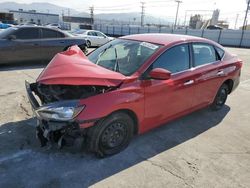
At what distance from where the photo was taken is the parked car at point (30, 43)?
330 inches

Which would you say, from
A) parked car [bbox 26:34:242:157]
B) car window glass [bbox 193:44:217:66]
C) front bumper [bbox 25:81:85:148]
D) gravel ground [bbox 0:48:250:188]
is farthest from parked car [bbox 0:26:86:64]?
car window glass [bbox 193:44:217:66]

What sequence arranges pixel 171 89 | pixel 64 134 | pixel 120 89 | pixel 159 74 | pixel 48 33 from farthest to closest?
pixel 48 33 → pixel 171 89 → pixel 159 74 → pixel 120 89 → pixel 64 134

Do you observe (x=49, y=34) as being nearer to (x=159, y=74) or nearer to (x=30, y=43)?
(x=30, y=43)

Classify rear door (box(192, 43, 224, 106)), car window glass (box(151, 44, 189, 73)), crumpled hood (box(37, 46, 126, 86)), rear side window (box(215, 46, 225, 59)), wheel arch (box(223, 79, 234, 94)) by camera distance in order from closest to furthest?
crumpled hood (box(37, 46, 126, 86)) → car window glass (box(151, 44, 189, 73)) → rear door (box(192, 43, 224, 106)) → rear side window (box(215, 46, 225, 59)) → wheel arch (box(223, 79, 234, 94))

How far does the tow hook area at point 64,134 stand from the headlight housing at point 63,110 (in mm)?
80

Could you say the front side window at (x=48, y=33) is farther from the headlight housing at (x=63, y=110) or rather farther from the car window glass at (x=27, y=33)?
the headlight housing at (x=63, y=110)

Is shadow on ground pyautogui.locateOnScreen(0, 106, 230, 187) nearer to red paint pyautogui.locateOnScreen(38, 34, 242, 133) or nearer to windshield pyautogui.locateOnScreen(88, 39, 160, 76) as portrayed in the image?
red paint pyautogui.locateOnScreen(38, 34, 242, 133)

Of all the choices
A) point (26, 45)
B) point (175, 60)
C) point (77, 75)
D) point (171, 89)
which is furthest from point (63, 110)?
point (26, 45)

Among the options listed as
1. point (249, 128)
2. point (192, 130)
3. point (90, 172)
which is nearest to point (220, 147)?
point (192, 130)

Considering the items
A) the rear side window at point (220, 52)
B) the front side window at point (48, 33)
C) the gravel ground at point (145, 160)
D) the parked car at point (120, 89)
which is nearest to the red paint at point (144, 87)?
the parked car at point (120, 89)

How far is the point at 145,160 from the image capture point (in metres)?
3.43

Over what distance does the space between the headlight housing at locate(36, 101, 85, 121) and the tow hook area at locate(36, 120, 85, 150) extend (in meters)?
0.08

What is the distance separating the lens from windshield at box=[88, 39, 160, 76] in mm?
3648

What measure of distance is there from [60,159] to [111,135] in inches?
29.9
